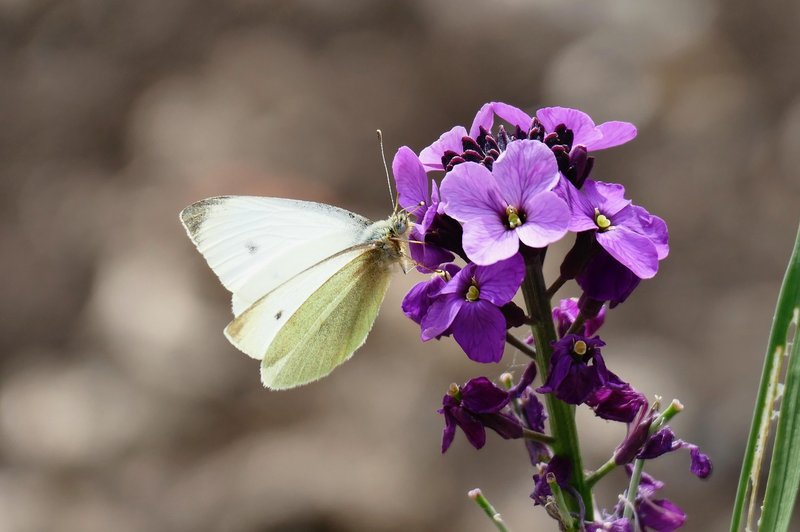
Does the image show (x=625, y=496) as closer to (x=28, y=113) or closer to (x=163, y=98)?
(x=163, y=98)

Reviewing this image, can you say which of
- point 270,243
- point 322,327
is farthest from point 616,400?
point 270,243

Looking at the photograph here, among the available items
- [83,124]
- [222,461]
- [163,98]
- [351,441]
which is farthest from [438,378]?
[83,124]

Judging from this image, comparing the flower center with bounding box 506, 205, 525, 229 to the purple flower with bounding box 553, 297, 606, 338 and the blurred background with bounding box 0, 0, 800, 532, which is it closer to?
the purple flower with bounding box 553, 297, 606, 338

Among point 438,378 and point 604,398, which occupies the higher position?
point 438,378

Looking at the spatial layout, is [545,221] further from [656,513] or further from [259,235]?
[259,235]

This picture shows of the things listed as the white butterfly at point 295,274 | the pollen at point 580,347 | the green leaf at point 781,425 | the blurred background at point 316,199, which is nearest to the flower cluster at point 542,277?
the pollen at point 580,347

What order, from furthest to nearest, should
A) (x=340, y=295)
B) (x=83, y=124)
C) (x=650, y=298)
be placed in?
(x=83, y=124) < (x=650, y=298) < (x=340, y=295)
